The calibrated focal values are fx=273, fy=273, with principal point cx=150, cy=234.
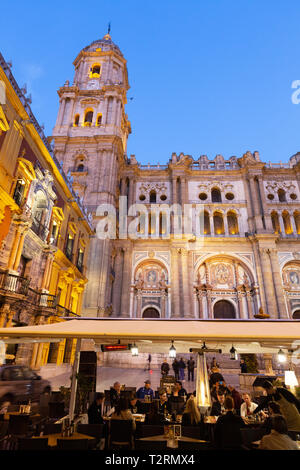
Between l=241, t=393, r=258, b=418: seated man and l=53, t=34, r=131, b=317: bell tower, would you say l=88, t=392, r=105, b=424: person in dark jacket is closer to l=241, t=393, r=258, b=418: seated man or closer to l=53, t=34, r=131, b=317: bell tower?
l=241, t=393, r=258, b=418: seated man

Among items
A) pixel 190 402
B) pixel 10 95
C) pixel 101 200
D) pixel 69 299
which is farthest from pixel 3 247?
pixel 101 200

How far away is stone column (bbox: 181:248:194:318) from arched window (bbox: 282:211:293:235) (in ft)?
39.0

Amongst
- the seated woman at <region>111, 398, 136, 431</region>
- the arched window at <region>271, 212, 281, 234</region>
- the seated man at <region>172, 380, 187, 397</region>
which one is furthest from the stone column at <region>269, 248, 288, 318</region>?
the seated woman at <region>111, 398, 136, 431</region>

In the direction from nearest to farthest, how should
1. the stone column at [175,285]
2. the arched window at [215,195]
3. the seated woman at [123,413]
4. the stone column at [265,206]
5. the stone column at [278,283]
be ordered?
the seated woman at [123,413]
the stone column at [278,283]
the stone column at [175,285]
the stone column at [265,206]
the arched window at [215,195]

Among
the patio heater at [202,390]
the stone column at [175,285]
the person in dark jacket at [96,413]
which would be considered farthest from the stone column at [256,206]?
the person in dark jacket at [96,413]

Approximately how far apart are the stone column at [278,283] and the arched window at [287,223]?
402 cm

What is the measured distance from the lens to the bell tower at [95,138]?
969 inches

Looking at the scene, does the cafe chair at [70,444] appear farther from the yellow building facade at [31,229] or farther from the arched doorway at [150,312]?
the arched doorway at [150,312]

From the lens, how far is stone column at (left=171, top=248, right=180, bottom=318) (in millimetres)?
26484

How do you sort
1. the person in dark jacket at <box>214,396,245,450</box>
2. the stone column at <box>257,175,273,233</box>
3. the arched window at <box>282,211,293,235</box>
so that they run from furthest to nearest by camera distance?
1. the arched window at <box>282,211,293,235</box>
2. the stone column at <box>257,175,273,233</box>
3. the person in dark jacket at <box>214,396,245,450</box>

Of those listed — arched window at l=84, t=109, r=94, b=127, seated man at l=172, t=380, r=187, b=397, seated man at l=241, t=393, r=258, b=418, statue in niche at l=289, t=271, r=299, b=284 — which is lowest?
seated man at l=241, t=393, r=258, b=418

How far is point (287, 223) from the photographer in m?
30.8

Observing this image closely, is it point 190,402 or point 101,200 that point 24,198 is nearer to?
point 190,402

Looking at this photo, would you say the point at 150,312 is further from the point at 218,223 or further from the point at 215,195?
the point at 215,195
